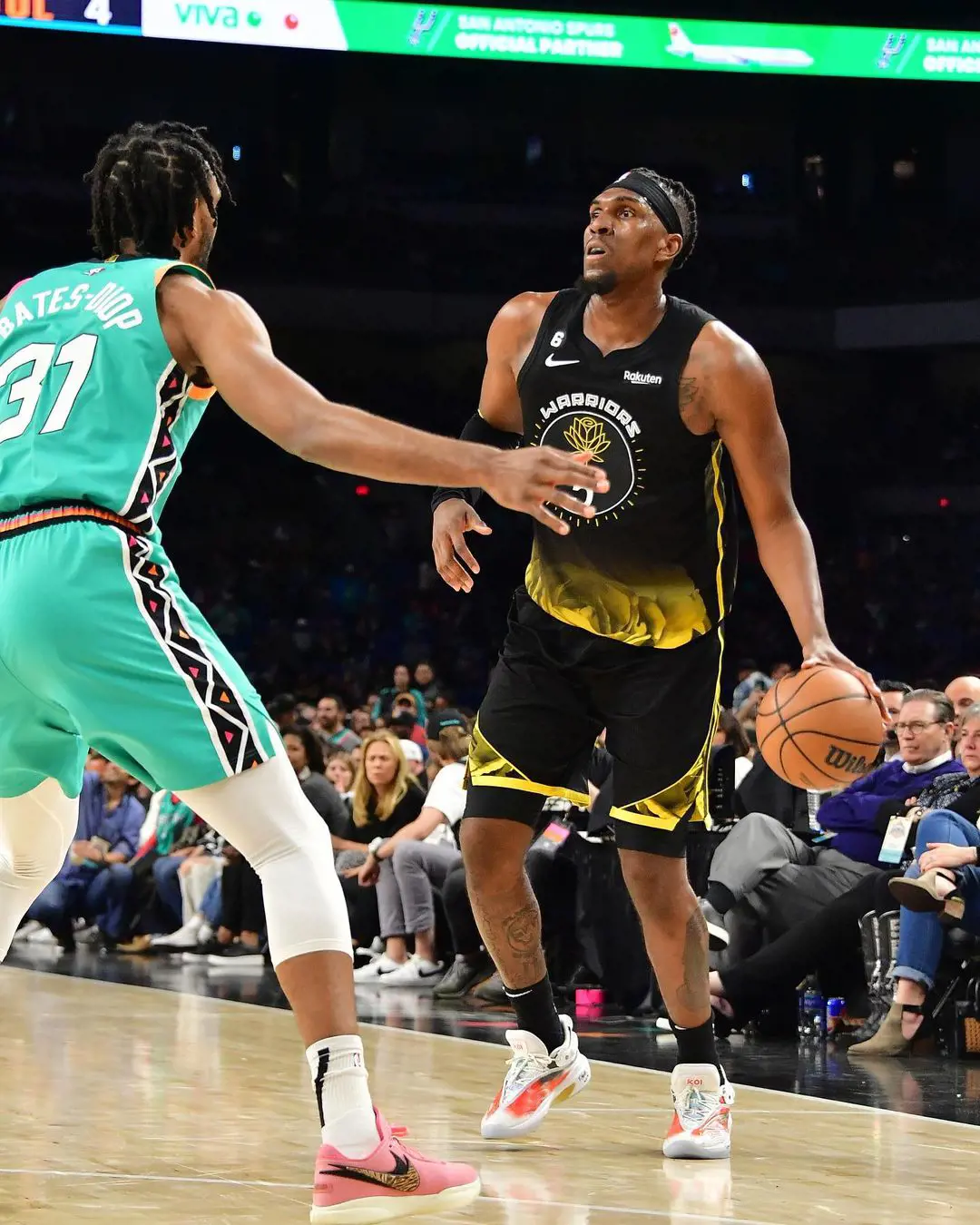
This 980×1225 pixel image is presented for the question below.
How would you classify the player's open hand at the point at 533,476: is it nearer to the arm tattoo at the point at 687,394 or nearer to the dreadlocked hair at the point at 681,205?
the arm tattoo at the point at 687,394

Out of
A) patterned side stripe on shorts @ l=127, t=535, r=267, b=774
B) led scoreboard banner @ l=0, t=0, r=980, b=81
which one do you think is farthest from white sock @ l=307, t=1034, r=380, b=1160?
led scoreboard banner @ l=0, t=0, r=980, b=81

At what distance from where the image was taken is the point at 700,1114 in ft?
11.5

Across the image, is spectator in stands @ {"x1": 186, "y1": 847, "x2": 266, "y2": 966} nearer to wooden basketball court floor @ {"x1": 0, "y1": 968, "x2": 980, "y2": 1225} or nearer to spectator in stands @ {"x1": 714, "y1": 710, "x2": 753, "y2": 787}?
spectator in stands @ {"x1": 714, "y1": 710, "x2": 753, "y2": 787}

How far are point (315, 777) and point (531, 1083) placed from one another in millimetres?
5183

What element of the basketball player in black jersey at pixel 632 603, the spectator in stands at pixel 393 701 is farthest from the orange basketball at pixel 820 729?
the spectator in stands at pixel 393 701

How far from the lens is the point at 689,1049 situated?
12.0 ft

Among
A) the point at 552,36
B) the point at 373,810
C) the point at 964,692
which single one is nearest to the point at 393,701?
the point at 373,810

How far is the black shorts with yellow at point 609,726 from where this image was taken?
362 cm

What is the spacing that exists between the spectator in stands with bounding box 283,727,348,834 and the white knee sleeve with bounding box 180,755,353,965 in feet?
19.4

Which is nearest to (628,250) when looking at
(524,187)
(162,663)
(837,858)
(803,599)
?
(803,599)

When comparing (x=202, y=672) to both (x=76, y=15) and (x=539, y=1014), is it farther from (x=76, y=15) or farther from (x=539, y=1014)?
(x=76, y=15)

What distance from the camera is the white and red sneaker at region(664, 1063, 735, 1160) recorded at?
3436mm

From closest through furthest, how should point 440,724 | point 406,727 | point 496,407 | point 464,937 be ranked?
point 496,407 → point 464,937 → point 440,724 → point 406,727

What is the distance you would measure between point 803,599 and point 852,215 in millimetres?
20991
